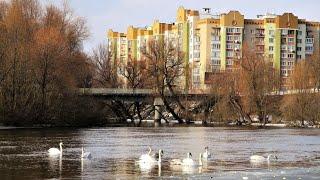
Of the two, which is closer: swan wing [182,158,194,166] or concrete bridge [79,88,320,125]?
swan wing [182,158,194,166]

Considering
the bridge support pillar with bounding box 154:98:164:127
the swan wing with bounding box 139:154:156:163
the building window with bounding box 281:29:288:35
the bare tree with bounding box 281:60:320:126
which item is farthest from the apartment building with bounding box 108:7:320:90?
the swan wing with bounding box 139:154:156:163

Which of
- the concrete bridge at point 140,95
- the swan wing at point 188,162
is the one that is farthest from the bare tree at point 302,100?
the swan wing at point 188,162

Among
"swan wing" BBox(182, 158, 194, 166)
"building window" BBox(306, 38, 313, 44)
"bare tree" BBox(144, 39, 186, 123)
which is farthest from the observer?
"building window" BBox(306, 38, 313, 44)

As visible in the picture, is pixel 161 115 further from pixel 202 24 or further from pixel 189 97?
pixel 202 24

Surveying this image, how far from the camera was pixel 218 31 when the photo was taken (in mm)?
152500

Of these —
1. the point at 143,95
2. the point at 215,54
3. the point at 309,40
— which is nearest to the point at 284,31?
the point at 309,40

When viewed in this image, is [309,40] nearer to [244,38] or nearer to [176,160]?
[244,38]

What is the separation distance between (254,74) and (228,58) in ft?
174

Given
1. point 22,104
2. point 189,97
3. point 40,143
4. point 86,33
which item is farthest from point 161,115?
point 40,143

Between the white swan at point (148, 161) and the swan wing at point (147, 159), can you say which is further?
the swan wing at point (147, 159)

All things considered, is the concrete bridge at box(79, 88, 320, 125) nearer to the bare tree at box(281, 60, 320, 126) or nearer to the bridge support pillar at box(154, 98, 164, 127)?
the bridge support pillar at box(154, 98, 164, 127)

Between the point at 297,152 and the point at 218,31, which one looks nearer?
the point at 297,152

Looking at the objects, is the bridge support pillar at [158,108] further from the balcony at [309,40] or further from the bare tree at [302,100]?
the balcony at [309,40]

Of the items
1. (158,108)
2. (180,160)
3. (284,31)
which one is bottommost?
(180,160)
